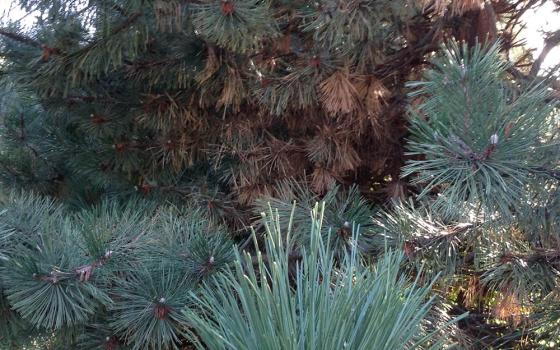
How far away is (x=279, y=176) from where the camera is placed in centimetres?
225

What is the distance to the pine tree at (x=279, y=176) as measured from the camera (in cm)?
89

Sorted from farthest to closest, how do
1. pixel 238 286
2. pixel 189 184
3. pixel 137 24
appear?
pixel 189 184, pixel 137 24, pixel 238 286

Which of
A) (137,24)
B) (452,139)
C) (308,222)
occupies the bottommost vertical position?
(308,222)

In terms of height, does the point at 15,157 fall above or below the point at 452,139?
below

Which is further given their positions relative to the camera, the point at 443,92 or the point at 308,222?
the point at 308,222

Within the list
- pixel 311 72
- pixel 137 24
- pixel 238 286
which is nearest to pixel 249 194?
pixel 311 72

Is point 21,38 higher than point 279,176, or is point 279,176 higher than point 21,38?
point 21,38

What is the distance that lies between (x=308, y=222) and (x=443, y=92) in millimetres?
708

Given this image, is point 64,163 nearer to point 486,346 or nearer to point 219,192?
point 219,192

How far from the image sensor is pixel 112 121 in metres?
2.26

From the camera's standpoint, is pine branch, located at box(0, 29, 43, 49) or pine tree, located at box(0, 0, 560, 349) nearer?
pine tree, located at box(0, 0, 560, 349)

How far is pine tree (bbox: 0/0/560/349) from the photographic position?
0.89 metres

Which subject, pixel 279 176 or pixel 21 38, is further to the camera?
pixel 279 176

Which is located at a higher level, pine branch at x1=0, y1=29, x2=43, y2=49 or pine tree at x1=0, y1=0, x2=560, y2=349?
pine branch at x1=0, y1=29, x2=43, y2=49
